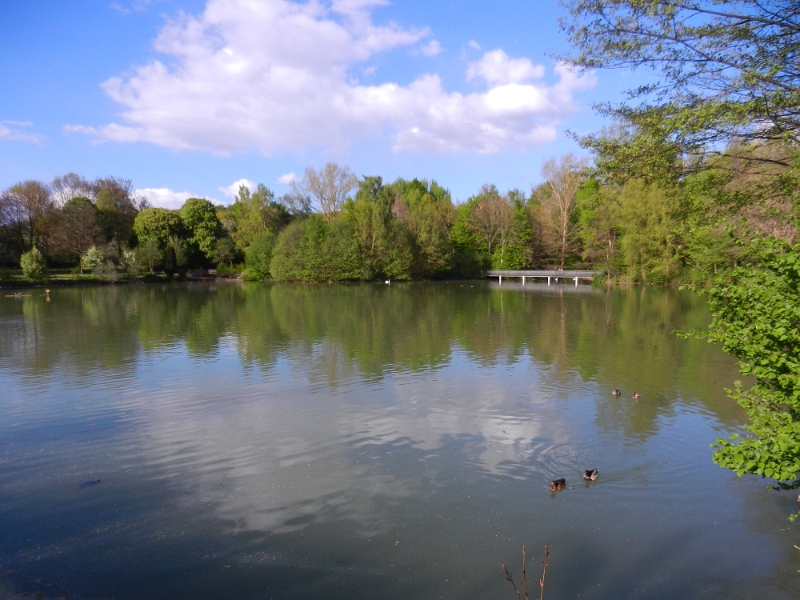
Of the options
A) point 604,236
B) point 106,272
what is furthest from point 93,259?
point 604,236

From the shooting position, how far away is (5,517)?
5.34 metres

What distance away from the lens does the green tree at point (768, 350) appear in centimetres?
362

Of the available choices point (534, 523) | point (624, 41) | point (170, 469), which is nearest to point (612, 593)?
point (534, 523)

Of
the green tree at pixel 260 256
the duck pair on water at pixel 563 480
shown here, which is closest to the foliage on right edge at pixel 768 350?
the duck pair on water at pixel 563 480

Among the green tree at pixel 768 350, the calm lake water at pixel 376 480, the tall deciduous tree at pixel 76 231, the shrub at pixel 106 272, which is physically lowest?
the calm lake water at pixel 376 480

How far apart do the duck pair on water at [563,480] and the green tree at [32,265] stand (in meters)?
44.5

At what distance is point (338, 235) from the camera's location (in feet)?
162

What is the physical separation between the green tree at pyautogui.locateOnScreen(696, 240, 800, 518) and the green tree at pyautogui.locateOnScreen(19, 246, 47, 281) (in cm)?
4621

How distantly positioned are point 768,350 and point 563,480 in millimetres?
2777

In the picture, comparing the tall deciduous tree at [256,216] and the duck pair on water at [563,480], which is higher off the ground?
the tall deciduous tree at [256,216]

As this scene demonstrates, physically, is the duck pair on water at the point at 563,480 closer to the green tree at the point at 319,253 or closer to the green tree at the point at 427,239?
the green tree at the point at 319,253

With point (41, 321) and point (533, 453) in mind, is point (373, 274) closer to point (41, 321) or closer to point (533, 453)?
point (41, 321)

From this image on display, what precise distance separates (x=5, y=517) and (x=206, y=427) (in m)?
2.92

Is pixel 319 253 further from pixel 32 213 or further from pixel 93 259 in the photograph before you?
pixel 32 213
